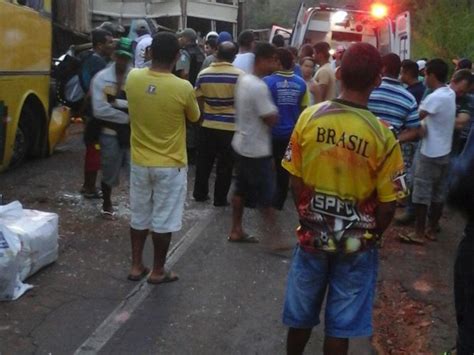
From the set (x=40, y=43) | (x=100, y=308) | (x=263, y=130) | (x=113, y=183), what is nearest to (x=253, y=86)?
(x=263, y=130)

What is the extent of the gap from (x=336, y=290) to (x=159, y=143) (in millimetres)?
2181

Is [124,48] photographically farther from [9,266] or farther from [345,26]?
[345,26]

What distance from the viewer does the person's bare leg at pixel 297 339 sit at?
3.79 m

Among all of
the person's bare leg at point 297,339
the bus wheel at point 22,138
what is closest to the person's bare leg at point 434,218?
the person's bare leg at point 297,339

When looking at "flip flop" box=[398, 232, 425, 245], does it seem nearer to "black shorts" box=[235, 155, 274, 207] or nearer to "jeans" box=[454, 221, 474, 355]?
"black shorts" box=[235, 155, 274, 207]

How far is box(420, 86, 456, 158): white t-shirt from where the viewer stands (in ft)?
23.3

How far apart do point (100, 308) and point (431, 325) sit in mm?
2399

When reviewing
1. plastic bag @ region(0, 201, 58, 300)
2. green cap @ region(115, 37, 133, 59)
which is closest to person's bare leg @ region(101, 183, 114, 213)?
green cap @ region(115, 37, 133, 59)

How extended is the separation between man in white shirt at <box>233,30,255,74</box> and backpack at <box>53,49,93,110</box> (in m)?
1.74

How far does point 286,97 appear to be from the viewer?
7.50 metres

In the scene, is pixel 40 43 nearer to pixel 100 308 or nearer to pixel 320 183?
pixel 100 308

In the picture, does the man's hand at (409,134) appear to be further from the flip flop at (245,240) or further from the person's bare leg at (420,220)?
the flip flop at (245,240)

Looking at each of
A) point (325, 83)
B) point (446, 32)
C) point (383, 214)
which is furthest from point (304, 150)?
point (446, 32)

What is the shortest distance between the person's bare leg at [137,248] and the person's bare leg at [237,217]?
135 centimetres
